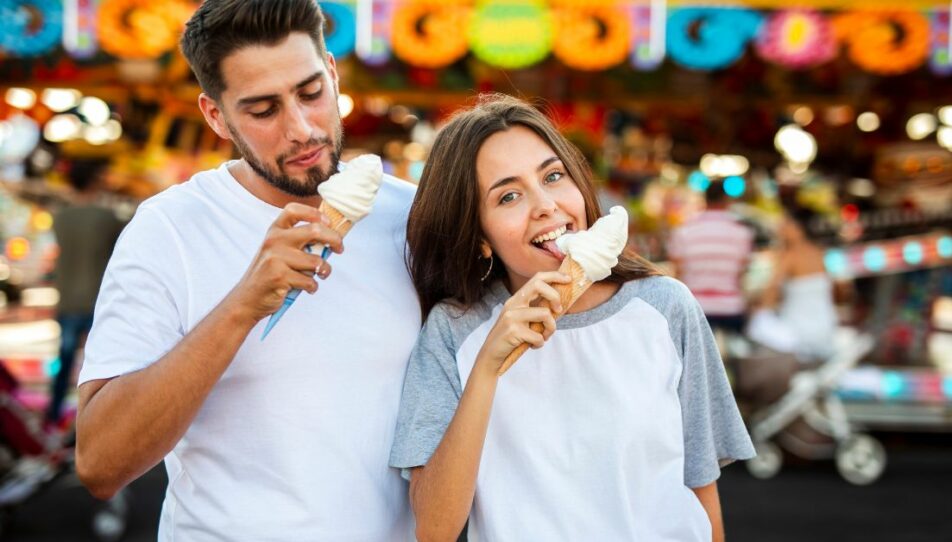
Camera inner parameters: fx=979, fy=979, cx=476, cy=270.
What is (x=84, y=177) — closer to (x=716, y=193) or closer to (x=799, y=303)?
(x=716, y=193)

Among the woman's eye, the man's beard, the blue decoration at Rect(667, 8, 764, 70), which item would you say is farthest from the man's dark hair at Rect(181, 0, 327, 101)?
the blue decoration at Rect(667, 8, 764, 70)

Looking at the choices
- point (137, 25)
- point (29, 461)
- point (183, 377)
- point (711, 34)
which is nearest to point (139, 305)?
point (183, 377)

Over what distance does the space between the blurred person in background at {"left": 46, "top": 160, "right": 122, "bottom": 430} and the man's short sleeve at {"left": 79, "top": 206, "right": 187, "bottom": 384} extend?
487 centimetres

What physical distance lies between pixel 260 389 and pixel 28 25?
6.09 meters

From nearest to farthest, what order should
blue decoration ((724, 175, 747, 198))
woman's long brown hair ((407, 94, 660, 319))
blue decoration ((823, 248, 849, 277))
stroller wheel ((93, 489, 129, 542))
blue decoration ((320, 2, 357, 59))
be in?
1. woman's long brown hair ((407, 94, 660, 319))
2. stroller wheel ((93, 489, 129, 542))
3. blue decoration ((724, 175, 747, 198))
4. blue decoration ((320, 2, 357, 59))
5. blue decoration ((823, 248, 849, 277))

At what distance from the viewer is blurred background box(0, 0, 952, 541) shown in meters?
6.08

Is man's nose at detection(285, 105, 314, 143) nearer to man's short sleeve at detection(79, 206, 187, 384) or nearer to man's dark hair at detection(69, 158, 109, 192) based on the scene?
man's short sleeve at detection(79, 206, 187, 384)

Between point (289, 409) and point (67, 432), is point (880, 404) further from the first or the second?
point (289, 409)

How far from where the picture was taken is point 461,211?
6.70 feet

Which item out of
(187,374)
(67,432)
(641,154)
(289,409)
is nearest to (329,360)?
(289,409)

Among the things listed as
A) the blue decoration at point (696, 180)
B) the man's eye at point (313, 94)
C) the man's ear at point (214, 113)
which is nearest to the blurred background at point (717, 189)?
the man's eye at point (313, 94)

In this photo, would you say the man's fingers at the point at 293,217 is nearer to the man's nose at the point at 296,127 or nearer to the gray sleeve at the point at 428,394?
the man's nose at the point at 296,127

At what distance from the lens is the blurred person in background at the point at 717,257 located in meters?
6.98

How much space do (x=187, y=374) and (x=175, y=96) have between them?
10.1 metres
